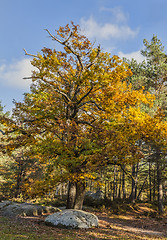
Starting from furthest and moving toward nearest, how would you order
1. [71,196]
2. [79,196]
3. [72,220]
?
[79,196] → [71,196] → [72,220]

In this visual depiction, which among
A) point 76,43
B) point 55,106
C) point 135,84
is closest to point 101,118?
point 55,106

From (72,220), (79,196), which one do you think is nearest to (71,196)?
(79,196)

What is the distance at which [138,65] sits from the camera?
74.1 feet

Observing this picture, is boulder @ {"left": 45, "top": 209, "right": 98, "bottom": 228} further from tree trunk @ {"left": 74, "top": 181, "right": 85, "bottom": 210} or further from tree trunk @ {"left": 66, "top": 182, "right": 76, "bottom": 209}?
tree trunk @ {"left": 74, "top": 181, "right": 85, "bottom": 210}

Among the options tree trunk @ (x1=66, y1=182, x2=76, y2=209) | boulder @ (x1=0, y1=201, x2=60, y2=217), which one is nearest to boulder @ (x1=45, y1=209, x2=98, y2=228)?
tree trunk @ (x1=66, y1=182, x2=76, y2=209)

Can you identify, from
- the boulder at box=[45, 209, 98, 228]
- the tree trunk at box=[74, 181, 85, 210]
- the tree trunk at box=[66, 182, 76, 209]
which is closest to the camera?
the boulder at box=[45, 209, 98, 228]

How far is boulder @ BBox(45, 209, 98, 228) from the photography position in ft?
33.4

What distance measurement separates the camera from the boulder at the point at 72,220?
10174 mm

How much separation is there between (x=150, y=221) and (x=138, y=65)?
56.4 ft

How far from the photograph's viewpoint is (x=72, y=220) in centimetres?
1033

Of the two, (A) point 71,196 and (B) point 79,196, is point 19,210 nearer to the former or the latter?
(A) point 71,196

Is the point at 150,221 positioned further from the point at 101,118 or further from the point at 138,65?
the point at 138,65

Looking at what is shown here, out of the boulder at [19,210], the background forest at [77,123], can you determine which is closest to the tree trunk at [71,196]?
the background forest at [77,123]

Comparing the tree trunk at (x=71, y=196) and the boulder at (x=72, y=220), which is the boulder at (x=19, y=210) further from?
the boulder at (x=72, y=220)
